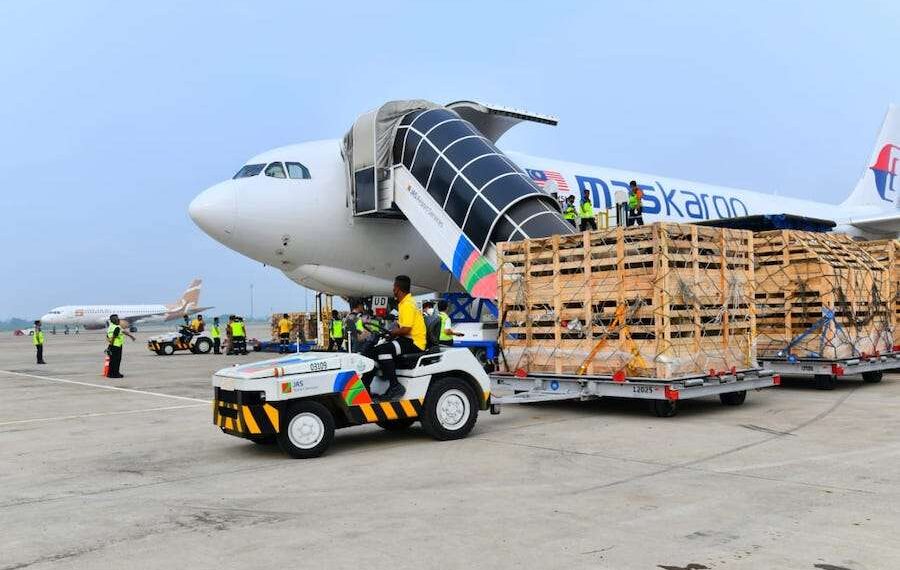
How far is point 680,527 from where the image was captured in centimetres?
486

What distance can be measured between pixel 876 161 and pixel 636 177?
17.6 meters

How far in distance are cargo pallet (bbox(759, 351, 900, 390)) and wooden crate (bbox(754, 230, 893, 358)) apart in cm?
17

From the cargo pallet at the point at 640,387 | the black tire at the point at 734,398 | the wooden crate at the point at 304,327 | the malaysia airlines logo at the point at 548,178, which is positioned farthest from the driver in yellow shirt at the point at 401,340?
the wooden crate at the point at 304,327

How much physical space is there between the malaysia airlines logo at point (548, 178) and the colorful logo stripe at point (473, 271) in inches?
205

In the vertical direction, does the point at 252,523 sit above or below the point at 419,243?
below

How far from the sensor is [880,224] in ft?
86.9

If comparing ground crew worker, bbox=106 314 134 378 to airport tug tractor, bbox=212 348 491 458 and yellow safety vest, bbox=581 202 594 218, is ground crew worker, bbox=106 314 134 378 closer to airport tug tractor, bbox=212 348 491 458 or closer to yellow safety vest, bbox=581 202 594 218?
yellow safety vest, bbox=581 202 594 218

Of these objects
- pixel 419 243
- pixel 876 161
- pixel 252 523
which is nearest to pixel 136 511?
pixel 252 523

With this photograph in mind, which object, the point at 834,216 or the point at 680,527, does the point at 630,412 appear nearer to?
the point at 680,527

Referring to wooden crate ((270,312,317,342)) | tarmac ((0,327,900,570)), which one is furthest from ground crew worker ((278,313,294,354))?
tarmac ((0,327,900,570))

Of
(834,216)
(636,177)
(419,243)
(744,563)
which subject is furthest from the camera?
(834,216)

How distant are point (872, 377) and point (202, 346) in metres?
24.7

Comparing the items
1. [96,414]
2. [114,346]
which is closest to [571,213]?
[96,414]

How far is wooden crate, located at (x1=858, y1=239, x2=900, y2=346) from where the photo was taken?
580 inches
